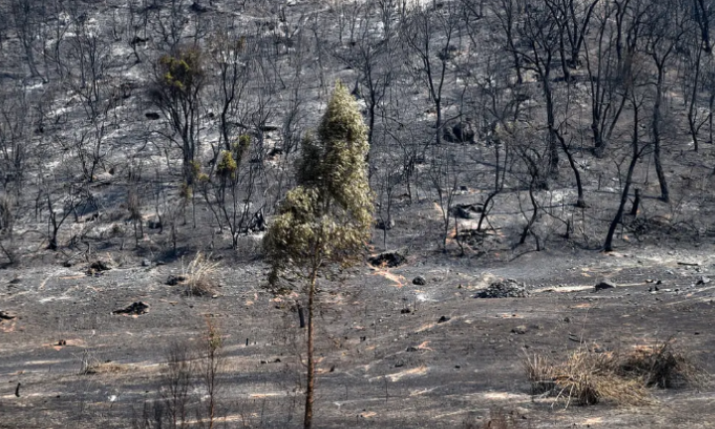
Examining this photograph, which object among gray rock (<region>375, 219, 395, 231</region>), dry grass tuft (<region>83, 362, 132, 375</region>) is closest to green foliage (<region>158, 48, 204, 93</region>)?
gray rock (<region>375, 219, 395, 231</region>)

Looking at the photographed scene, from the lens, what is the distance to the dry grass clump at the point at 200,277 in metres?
28.1

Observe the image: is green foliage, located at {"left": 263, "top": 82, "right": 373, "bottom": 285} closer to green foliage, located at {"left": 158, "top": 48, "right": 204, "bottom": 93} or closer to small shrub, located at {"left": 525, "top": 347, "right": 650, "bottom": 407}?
small shrub, located at {"left": 525, "top": 347, "right": 650, "bottom": 407}

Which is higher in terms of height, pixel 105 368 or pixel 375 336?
pixel 375 336

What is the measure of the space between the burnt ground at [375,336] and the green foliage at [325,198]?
149 cm

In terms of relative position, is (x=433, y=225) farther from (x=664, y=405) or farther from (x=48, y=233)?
(x=664, y=405)

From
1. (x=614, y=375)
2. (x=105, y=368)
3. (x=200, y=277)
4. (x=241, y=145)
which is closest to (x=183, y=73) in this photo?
(x=241, y=145)

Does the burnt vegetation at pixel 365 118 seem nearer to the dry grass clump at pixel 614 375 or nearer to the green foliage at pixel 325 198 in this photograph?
the dry grass clump at pixel 614 375

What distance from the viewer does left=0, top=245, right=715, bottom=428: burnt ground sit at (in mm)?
17797

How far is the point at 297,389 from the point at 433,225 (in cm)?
1372

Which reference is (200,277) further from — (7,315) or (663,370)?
(663,370)

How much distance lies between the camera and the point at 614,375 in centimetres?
1767

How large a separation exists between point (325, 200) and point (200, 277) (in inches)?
587

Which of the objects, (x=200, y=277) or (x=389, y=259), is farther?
(x=389, y=259)

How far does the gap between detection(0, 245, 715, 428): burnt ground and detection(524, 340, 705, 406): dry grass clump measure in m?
0.28
